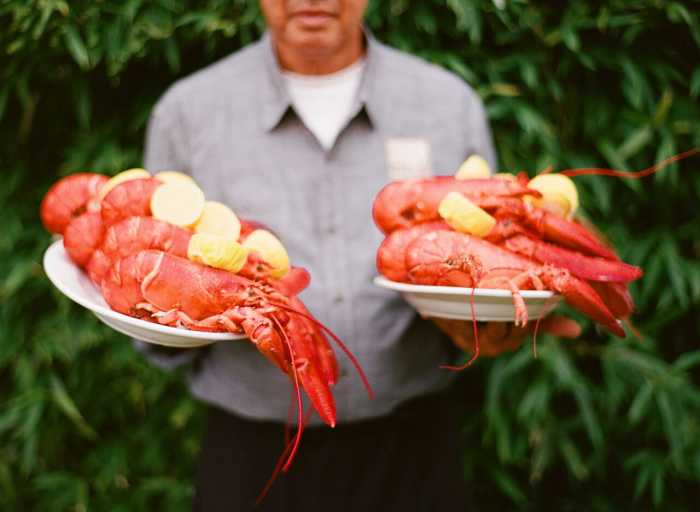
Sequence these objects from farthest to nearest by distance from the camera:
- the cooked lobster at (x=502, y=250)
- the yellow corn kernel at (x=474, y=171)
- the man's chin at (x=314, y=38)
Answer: the man's chin at (x=314, y=38) < the yellow corn kernel at (x=474, y=171) < the cooked lobster at (x=502, y=250)

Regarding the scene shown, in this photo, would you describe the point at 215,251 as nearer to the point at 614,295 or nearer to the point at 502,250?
the point at 502,250

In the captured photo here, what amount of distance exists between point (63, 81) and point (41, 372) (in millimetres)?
800

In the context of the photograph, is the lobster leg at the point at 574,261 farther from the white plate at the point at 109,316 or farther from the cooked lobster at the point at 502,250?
the white plate at the point at 109,316

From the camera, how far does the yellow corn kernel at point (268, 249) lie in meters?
0.94

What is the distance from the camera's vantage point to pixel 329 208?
120 centimetres

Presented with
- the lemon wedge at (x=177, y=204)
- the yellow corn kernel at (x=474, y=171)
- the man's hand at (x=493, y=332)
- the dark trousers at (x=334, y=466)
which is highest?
the lemon wedge at (x=177, y=204)

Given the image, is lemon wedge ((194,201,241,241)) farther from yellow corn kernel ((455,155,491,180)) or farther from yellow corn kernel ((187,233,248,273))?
yellow corn kernel ((455,155,491,180))

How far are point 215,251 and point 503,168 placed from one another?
104cm

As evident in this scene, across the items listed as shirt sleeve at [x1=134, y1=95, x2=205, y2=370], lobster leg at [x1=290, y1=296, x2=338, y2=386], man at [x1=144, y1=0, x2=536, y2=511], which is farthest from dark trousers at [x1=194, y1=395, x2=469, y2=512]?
lobster leg at [x1=290, y1=296, x2=338, y2=386]

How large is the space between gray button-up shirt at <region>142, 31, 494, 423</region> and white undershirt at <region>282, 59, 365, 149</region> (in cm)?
4

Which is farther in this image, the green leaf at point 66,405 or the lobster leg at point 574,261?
the green leaf at point 66,405

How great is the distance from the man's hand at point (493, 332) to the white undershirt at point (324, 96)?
44 cm

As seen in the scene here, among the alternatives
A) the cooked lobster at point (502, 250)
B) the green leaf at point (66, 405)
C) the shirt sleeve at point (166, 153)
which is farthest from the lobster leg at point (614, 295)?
the green leaf at point (66, 405)

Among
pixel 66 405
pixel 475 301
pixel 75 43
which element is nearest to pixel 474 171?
pixel 475 301
